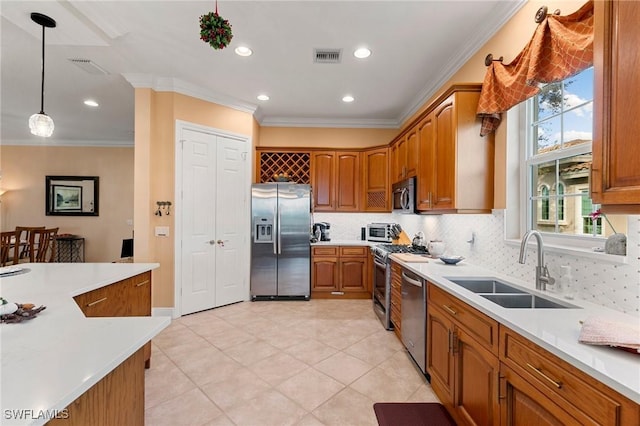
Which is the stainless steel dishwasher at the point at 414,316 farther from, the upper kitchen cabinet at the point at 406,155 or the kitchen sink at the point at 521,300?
the upper kitchen cabinet at the point at 406,155

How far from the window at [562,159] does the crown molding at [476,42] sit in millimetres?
677

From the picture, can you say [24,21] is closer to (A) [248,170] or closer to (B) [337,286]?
(A) [248,170]

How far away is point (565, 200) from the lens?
1.80 meters

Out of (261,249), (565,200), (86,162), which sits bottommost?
(261,249)

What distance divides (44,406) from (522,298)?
2.21 m

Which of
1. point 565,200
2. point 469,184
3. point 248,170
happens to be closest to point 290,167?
point 248,170

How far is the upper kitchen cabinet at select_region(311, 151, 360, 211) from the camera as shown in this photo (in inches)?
180

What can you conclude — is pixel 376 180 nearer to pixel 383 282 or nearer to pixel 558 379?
pixel 383 282

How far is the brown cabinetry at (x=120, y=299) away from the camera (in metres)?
1.70

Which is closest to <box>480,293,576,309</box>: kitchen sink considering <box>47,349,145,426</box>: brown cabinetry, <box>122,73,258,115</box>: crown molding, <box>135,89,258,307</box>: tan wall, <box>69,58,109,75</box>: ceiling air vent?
<box>47,349,145,426</box>: brown cabinetry

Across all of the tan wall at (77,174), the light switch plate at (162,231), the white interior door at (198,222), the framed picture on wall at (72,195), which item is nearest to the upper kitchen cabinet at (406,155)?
the white interior door at (198,222)

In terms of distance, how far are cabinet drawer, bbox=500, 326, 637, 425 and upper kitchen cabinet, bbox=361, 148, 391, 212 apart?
3.28m

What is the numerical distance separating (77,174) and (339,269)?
20.4ft

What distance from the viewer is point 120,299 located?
1979mm
